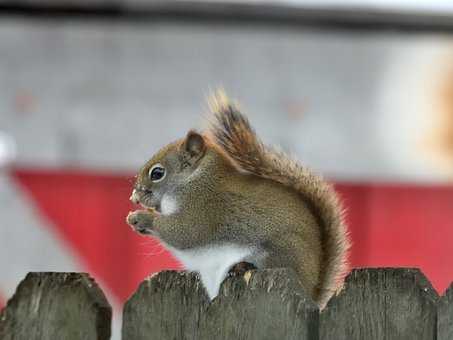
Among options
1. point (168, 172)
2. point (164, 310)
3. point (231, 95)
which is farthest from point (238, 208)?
point (231, 95)

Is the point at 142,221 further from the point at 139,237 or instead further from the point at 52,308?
the point at 139,237

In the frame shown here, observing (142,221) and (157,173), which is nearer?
(142,221)

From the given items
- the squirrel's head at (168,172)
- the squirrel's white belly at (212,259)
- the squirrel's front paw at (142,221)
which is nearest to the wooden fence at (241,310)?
the squirrel's white belly at (212,259)

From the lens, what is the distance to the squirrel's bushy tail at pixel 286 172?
217 centimetres

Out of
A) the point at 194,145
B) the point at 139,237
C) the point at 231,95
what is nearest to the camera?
the point at 194,145

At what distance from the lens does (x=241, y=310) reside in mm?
1801

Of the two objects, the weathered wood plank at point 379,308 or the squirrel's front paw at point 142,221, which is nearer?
the weathered wood plank at point 379,308

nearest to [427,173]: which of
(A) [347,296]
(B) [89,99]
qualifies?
(B) [89,99]

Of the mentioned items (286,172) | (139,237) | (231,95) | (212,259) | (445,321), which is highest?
(231,95)

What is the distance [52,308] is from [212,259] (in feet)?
1.24

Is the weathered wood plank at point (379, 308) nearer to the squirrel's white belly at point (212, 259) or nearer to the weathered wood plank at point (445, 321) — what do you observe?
the weathered wood plank at point (445, 321)

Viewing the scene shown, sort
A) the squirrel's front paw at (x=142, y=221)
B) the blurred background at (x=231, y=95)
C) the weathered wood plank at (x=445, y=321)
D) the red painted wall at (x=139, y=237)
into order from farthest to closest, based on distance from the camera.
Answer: the blurred background at (x=231, y=95) → the red painted wall at (x=139, y=237) → the squirrel's front paw at (x=142, y=221) → the weathered wood plank at (x=445, y=321)

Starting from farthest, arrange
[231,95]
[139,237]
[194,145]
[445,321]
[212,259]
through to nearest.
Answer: [231,95] → [139,237] → [194,145] → [212,259] → [445,321]

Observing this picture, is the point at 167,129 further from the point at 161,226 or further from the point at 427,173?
the point at 161,226
